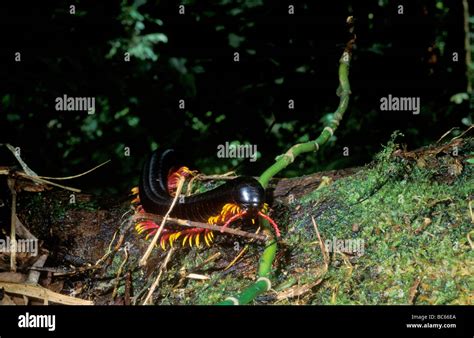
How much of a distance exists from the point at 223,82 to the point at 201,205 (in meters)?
2.85

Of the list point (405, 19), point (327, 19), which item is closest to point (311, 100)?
point (327, 19)

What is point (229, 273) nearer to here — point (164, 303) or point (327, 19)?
point (164, 303)

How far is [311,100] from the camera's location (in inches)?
240

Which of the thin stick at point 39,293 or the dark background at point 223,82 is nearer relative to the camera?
the thin stick at point 39,293
